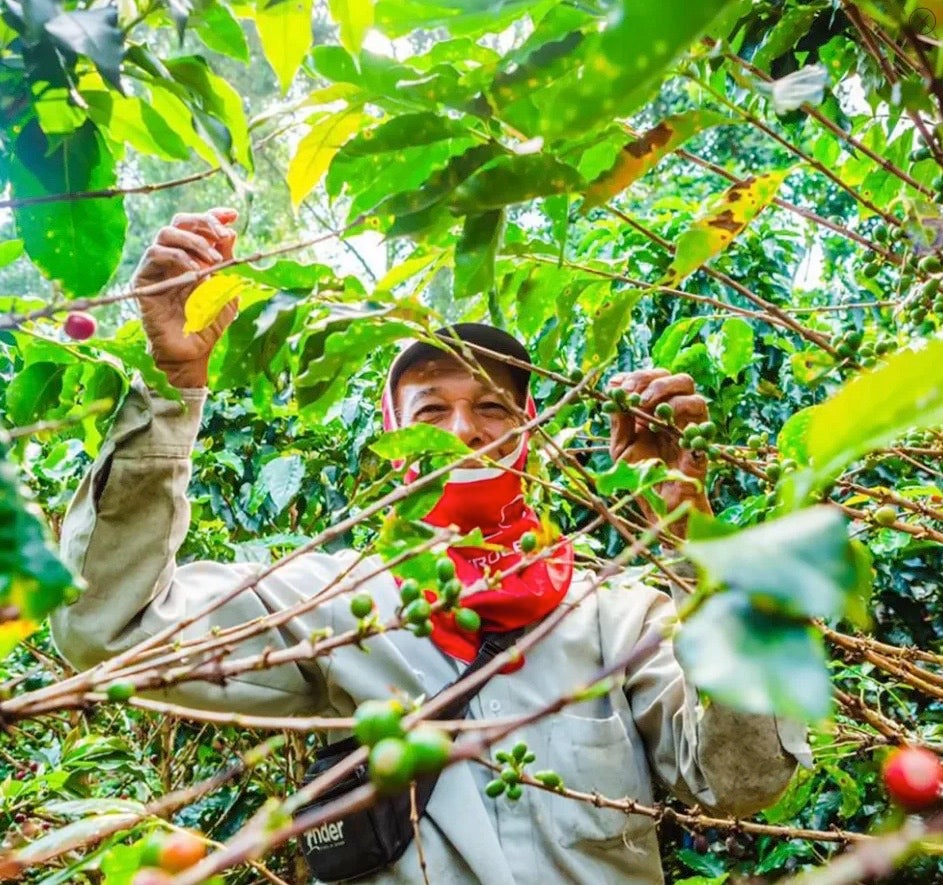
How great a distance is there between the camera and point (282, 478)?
2.46m

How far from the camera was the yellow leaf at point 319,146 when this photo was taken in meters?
1.13

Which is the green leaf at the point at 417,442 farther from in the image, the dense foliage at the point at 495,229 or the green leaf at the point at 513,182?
the green leaf at the point at 513,182

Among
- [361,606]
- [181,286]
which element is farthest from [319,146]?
[361,606]

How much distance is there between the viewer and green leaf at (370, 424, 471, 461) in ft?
3.70

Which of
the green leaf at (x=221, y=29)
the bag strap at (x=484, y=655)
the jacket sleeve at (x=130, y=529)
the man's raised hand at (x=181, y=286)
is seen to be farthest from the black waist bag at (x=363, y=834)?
the green leaf at (x=221, y=29)

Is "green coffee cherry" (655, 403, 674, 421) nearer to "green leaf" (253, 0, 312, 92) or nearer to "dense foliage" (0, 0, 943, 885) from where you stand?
"dense foliage" (0, 0, 943, 885)

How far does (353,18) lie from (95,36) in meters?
0.33

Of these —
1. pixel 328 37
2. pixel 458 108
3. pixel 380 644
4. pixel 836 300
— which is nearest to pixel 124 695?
pixel 458 108

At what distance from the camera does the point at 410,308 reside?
1.09m

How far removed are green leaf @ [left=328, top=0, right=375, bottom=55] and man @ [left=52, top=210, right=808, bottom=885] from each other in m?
0.48

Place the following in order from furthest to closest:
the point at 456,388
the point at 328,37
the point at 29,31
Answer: the point at 328,37
the point at 456,388
the point at 29,31

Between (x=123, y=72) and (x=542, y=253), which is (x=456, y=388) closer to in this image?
(x=542, y=253)

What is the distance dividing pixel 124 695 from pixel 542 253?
96 cm

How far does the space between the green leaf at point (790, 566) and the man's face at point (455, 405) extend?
146 centimetres
